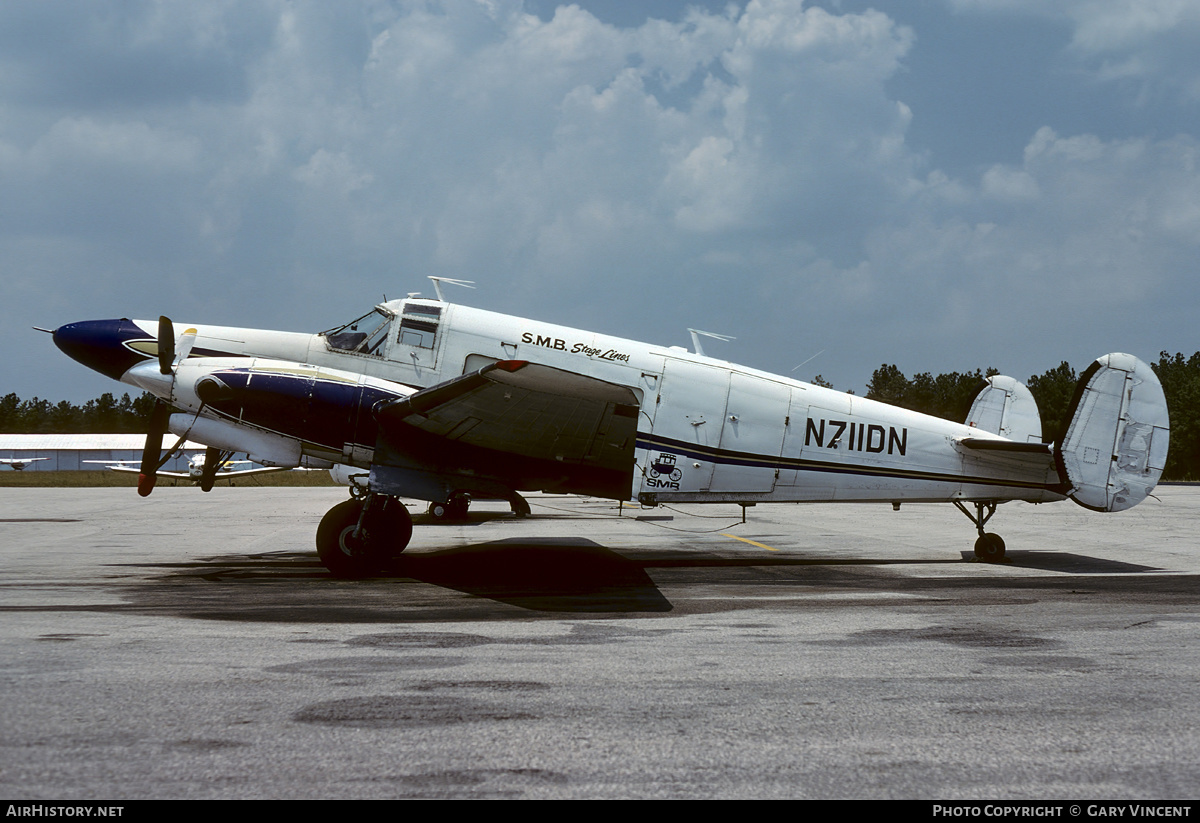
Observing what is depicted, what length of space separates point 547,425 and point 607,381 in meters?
1.12

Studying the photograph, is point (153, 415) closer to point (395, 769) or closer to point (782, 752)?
point (395, 769)

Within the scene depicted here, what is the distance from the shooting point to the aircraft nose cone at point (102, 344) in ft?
37.6

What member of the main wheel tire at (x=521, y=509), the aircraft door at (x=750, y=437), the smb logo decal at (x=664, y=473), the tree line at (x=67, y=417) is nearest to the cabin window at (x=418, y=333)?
the smb logo decal at (x=664, y=473)

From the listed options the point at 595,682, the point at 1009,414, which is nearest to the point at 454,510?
the point at 1009,414

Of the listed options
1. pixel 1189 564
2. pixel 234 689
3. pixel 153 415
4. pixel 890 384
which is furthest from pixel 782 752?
pixel 890 384

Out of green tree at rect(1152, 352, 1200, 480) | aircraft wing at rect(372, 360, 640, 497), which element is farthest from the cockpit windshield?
green tree at rect(1152, 352, 1200, 480)

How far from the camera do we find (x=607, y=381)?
36.4ft

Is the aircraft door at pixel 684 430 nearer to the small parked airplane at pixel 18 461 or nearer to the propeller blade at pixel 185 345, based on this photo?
the propeller blade at pixel 185 345

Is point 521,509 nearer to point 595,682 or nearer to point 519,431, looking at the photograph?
point 519,431

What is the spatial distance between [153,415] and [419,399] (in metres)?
4.75

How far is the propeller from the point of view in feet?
35.3

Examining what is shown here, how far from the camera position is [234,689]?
16.7 ft

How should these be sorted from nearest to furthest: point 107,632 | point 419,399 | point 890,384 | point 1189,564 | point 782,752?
point 782,752, point 107,632, point 419,399, point 1189,564, point 890,384
